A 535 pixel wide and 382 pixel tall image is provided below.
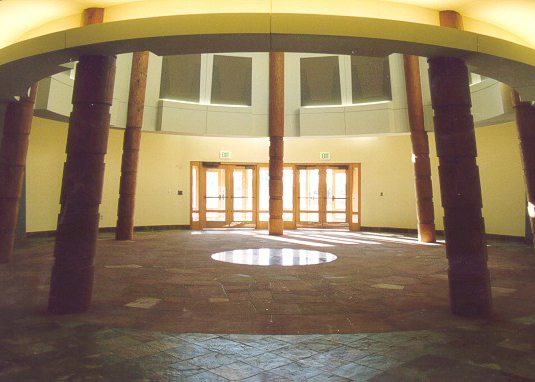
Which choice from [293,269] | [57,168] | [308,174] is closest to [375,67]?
[308,174]

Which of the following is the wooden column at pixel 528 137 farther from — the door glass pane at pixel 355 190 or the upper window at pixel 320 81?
the door glass pane at pixel 355 190

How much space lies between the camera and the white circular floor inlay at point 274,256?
862 cm

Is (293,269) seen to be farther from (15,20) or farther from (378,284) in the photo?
(15,20)

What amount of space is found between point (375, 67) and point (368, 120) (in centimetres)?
198

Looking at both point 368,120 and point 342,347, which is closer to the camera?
point 342,347

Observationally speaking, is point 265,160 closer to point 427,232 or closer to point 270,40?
point 427,232

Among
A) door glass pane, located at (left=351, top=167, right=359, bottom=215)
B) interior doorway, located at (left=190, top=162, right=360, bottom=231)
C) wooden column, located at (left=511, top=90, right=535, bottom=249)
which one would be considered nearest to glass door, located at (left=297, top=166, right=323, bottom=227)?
interior doorway, located at (left=190, top=162, right=360, bottom=231)

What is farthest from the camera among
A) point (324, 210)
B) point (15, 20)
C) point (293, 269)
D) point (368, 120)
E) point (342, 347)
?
point (324, 210)

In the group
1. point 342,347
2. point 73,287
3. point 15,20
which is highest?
point 15,20

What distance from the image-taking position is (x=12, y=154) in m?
7.84

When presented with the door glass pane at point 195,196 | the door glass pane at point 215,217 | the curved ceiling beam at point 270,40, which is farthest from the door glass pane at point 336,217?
the curved ceiling beam at point 270,40

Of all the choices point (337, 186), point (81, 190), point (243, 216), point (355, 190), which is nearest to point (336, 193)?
point (337, 186)

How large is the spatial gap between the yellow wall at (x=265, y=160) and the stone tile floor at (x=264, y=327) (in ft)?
18.2

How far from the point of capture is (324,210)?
1677cm
